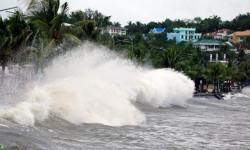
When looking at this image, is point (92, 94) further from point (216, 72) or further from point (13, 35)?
point (216, 72)

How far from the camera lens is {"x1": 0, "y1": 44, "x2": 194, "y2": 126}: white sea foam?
13.0m

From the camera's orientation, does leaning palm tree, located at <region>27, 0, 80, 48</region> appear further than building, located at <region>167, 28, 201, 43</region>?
No

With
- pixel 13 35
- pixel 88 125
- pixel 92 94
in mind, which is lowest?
pixel 88 125

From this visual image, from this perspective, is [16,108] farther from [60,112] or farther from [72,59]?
[72,59]

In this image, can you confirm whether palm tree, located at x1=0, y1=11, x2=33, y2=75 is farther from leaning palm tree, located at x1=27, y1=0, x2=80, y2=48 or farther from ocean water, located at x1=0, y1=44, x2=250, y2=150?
ocean water, located at x1=0, y1=44, x2=250, y2=150

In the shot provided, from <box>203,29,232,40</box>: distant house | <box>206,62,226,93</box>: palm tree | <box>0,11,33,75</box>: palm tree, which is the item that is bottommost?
<box>206,62,226,93</box>: palm tree

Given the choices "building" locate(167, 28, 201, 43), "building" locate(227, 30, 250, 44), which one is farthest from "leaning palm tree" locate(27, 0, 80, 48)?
"building" locate(227, 30, 250, 44)

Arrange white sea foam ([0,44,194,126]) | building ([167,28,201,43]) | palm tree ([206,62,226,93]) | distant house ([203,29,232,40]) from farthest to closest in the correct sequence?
distant house ([203,29,232,40]) → building ([167,28,201,43]) → palm tree ([206,62,226,93]) → white sea foam ([0,44,194,126])

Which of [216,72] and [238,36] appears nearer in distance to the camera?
[216,72]

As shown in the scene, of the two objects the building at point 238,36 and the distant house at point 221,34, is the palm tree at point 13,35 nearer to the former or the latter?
the building at point 238,36

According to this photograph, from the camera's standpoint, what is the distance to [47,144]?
363 inches

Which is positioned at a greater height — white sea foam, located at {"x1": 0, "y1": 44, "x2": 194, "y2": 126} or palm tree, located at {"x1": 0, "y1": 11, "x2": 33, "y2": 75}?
palm tree, located at {"x1": 0, "y1": 11, "x2": 33, "y2": 75}

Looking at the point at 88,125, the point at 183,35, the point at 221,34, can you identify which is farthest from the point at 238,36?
the point at 88,125

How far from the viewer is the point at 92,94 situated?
16406mm
